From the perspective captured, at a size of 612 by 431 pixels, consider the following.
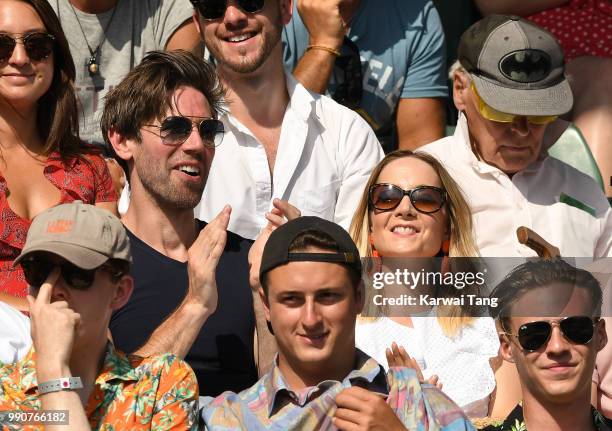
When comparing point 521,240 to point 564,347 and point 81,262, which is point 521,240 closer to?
point 564,347

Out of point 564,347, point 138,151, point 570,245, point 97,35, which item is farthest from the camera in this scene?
point 97,35

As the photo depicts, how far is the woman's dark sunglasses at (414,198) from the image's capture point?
15.2 ft

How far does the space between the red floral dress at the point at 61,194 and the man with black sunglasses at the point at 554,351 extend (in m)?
1.61

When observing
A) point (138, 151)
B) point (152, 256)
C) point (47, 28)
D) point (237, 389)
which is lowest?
point (237, 389)

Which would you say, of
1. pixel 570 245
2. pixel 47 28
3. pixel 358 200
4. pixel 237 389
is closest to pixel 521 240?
pixel 570 245

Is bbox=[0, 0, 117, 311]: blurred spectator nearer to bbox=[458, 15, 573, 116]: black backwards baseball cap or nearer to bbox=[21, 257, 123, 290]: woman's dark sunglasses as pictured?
bbox=[21, 257, 123, 290]: woman's dark sunglasses

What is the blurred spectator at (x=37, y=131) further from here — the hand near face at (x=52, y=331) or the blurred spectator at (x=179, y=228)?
the hand near face at (x=52, y=331)

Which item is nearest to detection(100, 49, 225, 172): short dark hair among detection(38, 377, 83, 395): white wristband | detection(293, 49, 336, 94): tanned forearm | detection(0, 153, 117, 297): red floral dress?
detection(0, 153, 117, 297): red floral dress

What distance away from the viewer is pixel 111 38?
5625mm

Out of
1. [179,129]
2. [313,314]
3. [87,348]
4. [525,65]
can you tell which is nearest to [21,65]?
[179,129]

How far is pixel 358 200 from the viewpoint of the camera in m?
5.16

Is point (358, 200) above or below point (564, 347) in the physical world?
above

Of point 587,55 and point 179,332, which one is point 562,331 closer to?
point 179,332

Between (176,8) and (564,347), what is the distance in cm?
264
